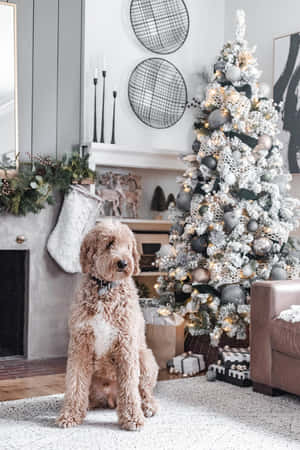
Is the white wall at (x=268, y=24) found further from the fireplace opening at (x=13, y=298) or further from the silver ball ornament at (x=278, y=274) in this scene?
the fireplace opening at (x=13, y=298)

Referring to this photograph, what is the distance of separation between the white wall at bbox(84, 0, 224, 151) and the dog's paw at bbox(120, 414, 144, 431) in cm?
264

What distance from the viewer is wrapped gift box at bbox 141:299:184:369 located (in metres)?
4.02

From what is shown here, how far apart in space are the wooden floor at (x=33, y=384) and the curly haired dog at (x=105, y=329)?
681 millimetres

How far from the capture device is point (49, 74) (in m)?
4.33


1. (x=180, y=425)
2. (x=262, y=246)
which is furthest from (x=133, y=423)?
(x=262, y=246)

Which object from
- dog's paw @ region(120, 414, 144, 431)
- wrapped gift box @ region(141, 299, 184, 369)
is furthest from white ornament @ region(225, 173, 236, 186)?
dog's paw @ region(120, 414, 144, 431)

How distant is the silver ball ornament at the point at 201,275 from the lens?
4.05 metres

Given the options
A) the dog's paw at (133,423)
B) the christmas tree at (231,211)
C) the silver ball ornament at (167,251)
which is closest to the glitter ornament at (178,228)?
the christmas tree at (231,211)

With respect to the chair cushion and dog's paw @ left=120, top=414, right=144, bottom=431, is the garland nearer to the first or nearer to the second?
the chair cushion

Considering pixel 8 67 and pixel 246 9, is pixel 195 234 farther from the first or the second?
pixel 246 9

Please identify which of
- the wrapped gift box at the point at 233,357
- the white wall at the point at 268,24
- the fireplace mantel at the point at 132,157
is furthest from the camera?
the white wall at the point at 268,24

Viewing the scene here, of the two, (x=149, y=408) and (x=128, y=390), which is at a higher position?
(x=128, y=390)

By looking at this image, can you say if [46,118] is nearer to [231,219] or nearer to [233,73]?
[233,73]

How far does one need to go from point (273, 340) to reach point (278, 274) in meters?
0.73
